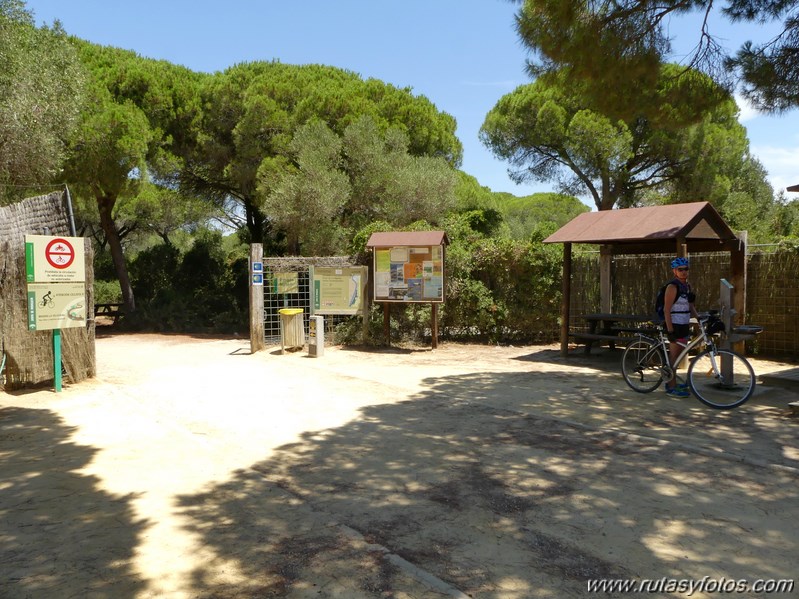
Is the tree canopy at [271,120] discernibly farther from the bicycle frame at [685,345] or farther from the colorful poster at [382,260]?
the bicycle frame at [685,345]

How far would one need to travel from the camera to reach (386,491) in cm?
438

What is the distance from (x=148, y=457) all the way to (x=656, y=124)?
341 inches

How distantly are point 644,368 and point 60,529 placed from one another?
7.03m

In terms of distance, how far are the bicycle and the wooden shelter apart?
2.20 meters

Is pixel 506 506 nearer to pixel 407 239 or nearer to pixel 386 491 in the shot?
pixel 386 491

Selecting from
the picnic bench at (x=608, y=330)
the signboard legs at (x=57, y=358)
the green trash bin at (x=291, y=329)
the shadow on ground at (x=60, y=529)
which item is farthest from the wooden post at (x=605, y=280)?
the shadow on ground at (x=60, y=529)

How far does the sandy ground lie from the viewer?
3150 millimetres

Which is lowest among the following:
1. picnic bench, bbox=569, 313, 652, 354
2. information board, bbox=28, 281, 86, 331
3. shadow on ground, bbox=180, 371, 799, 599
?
shadow on ground, bbox=180, 371, 799, 599

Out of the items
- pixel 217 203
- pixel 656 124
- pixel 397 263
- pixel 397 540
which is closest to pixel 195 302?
pixel 217 203

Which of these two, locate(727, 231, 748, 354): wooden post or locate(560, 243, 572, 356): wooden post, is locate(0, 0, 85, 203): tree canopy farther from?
locate(727, 231, 748, 354): wooden post

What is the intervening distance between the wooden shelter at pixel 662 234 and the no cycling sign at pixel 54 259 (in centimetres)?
767

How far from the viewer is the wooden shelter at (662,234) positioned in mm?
9734

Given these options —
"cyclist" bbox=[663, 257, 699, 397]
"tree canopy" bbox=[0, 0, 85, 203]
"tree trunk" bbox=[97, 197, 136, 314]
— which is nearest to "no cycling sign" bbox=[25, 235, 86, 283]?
"tree canopy" bbox=[0, 0, 85, 203]

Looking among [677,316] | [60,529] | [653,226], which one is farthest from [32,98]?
[677,316]
